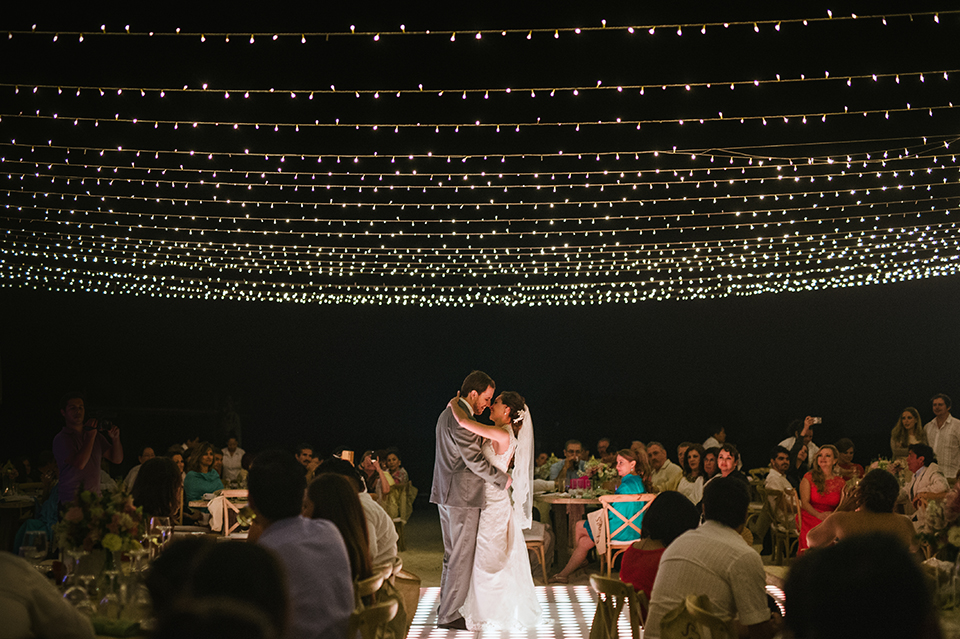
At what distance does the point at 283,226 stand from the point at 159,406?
8.36 metres

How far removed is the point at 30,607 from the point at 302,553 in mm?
807

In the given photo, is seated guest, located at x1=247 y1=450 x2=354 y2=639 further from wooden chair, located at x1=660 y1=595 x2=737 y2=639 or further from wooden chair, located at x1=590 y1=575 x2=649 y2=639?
wooden chair, located at x1=590 y1=575 x2=649 y2=639

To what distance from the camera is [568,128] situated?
261 inches

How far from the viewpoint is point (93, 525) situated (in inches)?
144

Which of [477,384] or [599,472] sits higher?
[477,384]

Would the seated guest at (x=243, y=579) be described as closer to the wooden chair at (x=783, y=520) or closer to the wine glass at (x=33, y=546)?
the wine glass at (x=33, y=546)

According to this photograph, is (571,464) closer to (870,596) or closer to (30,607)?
(30,607)

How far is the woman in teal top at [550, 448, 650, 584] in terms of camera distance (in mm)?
7938

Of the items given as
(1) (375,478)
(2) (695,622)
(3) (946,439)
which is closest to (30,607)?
(2) (695,622)

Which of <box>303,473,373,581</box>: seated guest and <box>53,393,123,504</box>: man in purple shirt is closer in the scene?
<box>303,473,373,581</box>: seated guest

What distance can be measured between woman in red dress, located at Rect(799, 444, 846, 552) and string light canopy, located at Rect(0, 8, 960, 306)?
2.48 metres

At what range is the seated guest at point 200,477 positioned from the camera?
9.62 m

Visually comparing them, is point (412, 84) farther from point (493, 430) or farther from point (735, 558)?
point (735, 558)

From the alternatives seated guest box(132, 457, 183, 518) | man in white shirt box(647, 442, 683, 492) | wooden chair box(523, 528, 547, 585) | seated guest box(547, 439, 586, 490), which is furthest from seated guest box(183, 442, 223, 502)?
man in white shirt box(647, 442, 683, 492)
